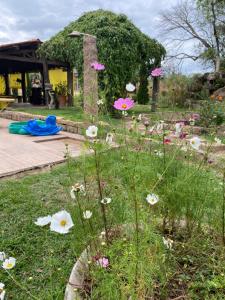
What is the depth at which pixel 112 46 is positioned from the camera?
27.8 feet

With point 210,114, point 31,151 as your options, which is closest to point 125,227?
point 31,151

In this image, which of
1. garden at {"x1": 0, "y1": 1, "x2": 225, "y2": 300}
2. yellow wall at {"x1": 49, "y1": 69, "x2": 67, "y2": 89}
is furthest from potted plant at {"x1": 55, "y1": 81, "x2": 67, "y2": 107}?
garden at {"x1": 0, "y1": 1, "x2": 225, "y2": 300}

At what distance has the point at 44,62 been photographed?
468 inches

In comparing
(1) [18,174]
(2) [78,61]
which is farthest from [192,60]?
(1) [18,174]

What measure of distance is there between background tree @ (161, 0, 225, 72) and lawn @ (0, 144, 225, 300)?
14.3m

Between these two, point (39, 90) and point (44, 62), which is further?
point (39, 90)

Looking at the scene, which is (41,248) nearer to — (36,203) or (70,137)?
(36,203)

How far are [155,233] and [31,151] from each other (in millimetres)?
3856

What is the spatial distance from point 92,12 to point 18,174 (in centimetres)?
773

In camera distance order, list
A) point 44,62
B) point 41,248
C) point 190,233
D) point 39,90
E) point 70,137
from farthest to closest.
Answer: point 39,90 < point 44,62 < point 70,137 < point 41,248 < point 190,233

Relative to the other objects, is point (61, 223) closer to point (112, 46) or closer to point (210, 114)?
point (210, 114)

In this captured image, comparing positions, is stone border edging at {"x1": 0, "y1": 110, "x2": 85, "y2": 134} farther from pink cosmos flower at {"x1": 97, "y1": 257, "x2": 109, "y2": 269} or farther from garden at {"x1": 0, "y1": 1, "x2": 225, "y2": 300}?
pink cosmos flower at {"x1": 97, "y1": 257, "x2": 109, "y2": 269}

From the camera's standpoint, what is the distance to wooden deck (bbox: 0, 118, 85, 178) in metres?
3.93

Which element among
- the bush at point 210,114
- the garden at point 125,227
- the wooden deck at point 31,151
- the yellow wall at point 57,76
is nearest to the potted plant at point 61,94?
the yellow wall at point 57,76
